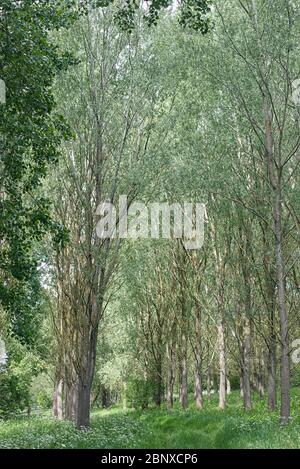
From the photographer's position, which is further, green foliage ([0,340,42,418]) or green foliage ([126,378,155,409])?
green foliage ([0,340,42,418])

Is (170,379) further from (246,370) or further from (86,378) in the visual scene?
(86,378)

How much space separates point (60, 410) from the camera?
36.9m

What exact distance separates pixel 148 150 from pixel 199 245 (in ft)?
22.9

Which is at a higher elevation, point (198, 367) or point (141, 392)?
point (198, 367)

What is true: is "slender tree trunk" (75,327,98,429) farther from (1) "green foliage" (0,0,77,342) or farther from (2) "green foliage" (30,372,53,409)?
(2) "green foliage" (30,372,53,409)

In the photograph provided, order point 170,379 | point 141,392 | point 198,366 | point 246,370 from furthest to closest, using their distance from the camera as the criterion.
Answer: point 141,392, point 170,379, point 198,366, point 246,370

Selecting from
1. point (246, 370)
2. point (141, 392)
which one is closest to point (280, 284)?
point (246, 370)

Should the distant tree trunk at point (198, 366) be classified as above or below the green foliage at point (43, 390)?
above

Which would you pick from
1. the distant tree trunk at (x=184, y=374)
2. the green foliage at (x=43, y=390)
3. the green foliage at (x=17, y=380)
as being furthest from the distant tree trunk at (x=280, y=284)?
the green foliage at (x=43, y=390)

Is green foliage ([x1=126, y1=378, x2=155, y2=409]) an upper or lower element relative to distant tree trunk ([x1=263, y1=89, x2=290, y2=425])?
lower

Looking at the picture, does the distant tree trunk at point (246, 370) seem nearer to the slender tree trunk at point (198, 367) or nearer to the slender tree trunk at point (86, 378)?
the slender tree trunk at point (198, 367)

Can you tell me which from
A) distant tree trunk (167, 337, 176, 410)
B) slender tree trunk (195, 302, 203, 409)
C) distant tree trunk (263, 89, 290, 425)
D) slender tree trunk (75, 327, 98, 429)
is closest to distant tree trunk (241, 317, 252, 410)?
slender tree trunk (195, 302, 203, 409)

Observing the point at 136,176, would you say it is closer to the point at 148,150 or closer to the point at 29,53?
the point at 148,150
